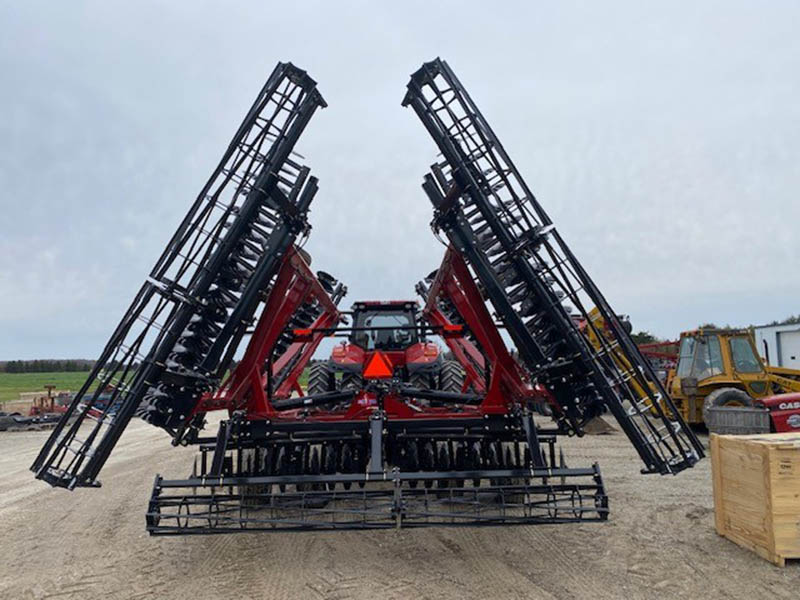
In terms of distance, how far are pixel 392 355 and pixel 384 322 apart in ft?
3.63

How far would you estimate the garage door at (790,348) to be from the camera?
25.1m

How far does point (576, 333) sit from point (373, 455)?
1780 millimetres

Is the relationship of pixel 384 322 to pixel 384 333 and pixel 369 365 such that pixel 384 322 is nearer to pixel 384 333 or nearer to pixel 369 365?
pixel 384 333

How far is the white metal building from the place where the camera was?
25141 mm

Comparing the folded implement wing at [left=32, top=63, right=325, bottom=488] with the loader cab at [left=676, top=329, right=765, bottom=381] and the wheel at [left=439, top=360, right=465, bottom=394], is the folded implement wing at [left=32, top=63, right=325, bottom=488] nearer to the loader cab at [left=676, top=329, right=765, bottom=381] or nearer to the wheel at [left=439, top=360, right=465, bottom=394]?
the wheel at [left=439, top=360, right=465, bottom=394]

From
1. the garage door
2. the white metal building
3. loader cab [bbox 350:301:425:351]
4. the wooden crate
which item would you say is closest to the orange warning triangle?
the wooden crate

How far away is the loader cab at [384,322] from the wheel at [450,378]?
725 millimetres

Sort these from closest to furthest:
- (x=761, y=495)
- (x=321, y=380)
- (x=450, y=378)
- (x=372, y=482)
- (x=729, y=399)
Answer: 1. (x=761, y=495)
2. (x=372, y=482)
3. (x=450, y=378)
4. (x=321, y=380)
5. (x=729, y=399)

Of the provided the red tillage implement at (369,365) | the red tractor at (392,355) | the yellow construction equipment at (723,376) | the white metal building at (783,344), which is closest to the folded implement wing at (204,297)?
the red tillage implement at (369,365)

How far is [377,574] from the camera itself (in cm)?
492

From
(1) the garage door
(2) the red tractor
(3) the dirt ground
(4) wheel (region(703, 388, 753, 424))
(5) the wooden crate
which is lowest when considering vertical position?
(3) the dirt ground

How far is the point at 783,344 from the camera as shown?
25922mm

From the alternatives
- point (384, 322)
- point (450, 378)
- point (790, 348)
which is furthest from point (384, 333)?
point (790, 348)

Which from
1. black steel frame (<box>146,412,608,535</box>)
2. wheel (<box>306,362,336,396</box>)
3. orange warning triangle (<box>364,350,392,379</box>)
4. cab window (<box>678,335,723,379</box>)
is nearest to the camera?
black steel frame (<box>146,412,608,535</box>)
